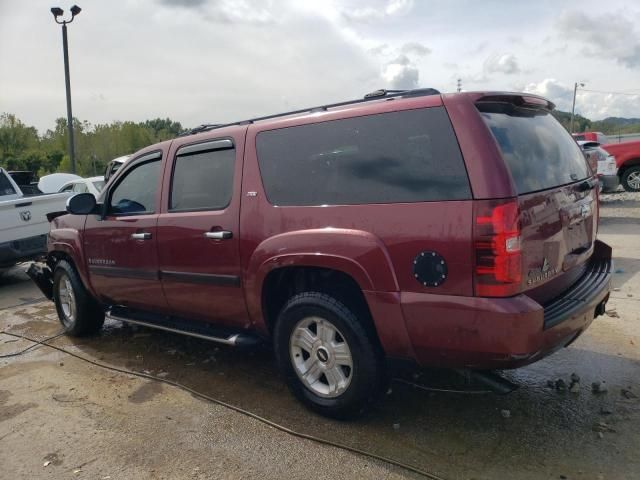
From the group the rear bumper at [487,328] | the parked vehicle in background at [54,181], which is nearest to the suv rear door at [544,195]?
the rear bumper at [487,328]

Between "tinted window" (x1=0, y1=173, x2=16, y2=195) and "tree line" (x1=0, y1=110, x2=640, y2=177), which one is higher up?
"tree line" (x1=0, y1=110, x2=640, y2=177)

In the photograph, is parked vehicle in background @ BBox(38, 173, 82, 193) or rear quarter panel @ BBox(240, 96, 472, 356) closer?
rear quarter panel @ BBox(240, 96, 472, 356)

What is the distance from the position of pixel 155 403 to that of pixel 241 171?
67.2 inches

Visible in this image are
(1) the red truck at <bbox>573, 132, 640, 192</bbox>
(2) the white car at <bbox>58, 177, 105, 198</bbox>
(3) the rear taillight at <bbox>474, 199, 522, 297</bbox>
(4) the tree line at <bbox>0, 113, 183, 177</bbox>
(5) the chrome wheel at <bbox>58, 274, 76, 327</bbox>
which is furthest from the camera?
(4) the tree line at <bbox>0, 113, 183, 177</bbox>

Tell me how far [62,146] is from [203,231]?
52.9 meters

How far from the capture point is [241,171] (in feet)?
12.0

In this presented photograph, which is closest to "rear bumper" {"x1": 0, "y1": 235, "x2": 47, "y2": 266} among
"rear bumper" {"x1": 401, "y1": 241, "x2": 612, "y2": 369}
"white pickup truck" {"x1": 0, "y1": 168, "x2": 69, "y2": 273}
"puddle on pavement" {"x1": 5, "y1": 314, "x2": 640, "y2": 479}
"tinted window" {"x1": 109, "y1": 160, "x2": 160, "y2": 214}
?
"white pickup truck" {"x1": 0, "y1": 168, "x2": 69, "y2": 273}

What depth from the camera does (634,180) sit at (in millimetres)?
14672

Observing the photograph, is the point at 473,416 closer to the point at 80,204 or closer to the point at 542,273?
the point at 542,273

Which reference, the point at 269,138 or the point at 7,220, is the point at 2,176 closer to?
the point at 7,220

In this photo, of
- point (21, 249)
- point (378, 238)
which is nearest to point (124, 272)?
point (378, 238)

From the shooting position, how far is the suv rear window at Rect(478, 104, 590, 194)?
2793 millimetres

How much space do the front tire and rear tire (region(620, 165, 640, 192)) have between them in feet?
47.0

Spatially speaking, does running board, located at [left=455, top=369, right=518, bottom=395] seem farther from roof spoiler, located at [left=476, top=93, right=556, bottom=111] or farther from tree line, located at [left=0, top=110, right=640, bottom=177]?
tree line, located at [left=0, top=110, right=640, bottom=177]
